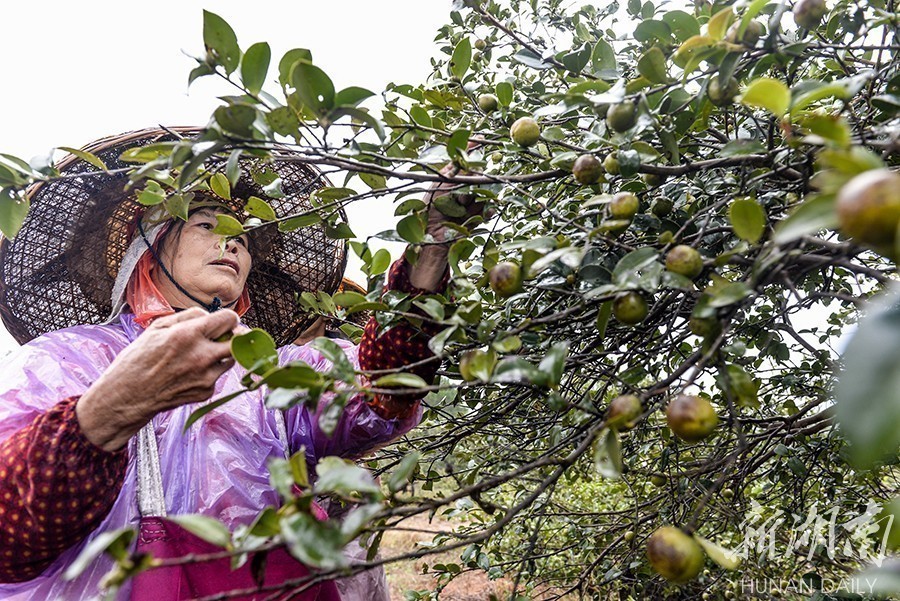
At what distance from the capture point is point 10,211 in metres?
0.80

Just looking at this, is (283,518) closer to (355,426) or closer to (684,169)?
(684,169)

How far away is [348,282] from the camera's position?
1.96 metres

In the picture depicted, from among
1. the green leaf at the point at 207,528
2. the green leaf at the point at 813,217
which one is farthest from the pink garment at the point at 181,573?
the green leaf at the point at 813,217

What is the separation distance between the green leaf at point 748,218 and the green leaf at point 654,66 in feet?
0.97

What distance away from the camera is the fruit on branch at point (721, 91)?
0.64 meters

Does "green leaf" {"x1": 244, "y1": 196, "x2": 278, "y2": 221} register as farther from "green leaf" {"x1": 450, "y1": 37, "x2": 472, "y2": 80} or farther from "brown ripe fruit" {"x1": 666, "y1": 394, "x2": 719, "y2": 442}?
"brown ripe fruit" {"x1": 666, "y1": 394, "x2": 719, "y2": 442}

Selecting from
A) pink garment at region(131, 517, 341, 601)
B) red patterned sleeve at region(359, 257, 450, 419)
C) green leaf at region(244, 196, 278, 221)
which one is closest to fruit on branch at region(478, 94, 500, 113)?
red patterned sleeve at region(359, 257, 450, 419)

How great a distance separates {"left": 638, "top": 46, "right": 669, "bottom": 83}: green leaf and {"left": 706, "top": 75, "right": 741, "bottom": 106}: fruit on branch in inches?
3.2

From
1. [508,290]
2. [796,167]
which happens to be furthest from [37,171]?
[796,167]

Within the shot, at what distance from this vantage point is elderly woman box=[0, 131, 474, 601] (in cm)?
88

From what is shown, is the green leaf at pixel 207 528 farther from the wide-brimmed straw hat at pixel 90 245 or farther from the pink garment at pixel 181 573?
the wide-brimmed straw hat at pixel 90 245

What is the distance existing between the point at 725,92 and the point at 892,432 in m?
0.48

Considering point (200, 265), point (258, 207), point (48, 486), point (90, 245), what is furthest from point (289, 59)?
point (90, 245)

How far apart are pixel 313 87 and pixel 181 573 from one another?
38.2 inches
